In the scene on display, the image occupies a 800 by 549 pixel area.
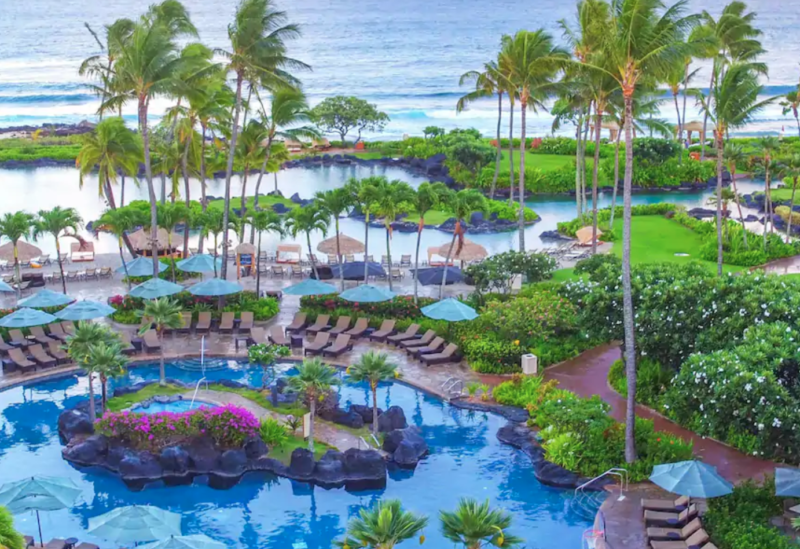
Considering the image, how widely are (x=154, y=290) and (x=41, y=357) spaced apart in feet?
13.5

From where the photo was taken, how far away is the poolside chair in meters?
31.9

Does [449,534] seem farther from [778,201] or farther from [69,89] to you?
[69,89]

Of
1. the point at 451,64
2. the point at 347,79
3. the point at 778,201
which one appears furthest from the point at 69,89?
the point at 778,201

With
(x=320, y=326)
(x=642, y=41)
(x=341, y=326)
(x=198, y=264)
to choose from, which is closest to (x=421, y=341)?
(x=341, y=326)

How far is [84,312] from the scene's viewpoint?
106 feet

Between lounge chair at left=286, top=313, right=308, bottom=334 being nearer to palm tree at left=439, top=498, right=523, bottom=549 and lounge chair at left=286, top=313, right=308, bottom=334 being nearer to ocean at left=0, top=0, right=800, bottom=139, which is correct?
palm tree at left=439, top=498, right=523, bottom=549

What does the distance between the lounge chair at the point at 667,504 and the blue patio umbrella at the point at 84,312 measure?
18.2 m

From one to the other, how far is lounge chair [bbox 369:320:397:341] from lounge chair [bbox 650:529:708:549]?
14.7 metres

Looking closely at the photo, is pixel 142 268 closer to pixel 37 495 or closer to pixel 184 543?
pixel 37 495

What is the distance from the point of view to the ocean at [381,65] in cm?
10762

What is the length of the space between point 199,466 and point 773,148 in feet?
93.7

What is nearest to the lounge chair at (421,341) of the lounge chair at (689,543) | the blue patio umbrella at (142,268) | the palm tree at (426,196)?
the palm tree at (426,196)

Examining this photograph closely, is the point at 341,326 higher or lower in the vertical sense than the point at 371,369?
lower

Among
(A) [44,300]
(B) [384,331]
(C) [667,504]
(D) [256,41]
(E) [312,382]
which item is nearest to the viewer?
(C) [667,504]
